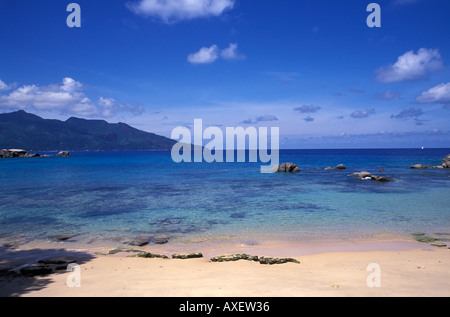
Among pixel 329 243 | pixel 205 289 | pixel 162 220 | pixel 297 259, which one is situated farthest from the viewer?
pixel 162 220

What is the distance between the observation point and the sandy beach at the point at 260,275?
738 cm

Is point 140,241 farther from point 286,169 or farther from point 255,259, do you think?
point 286,169

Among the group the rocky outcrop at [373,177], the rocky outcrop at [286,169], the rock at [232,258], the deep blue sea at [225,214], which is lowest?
the deep blue sea at [225,214]

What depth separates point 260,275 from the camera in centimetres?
909

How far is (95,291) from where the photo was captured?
24.7 ft

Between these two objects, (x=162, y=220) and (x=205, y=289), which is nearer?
(x=205, y=289)

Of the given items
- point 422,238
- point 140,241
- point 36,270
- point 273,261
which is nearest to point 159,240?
point 140,241

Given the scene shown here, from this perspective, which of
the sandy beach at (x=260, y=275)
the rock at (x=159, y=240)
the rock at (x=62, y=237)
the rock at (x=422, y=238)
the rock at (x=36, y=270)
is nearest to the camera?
the sandy beach at (x=260, y=275)

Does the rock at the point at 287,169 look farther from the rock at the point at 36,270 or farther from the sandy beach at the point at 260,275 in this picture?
the rock at the point at 36,270

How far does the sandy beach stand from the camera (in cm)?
738

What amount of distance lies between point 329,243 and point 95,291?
10774 millimetres

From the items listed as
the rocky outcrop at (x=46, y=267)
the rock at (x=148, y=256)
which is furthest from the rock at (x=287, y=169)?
the rocky outcrop at (x=46, y=267)
